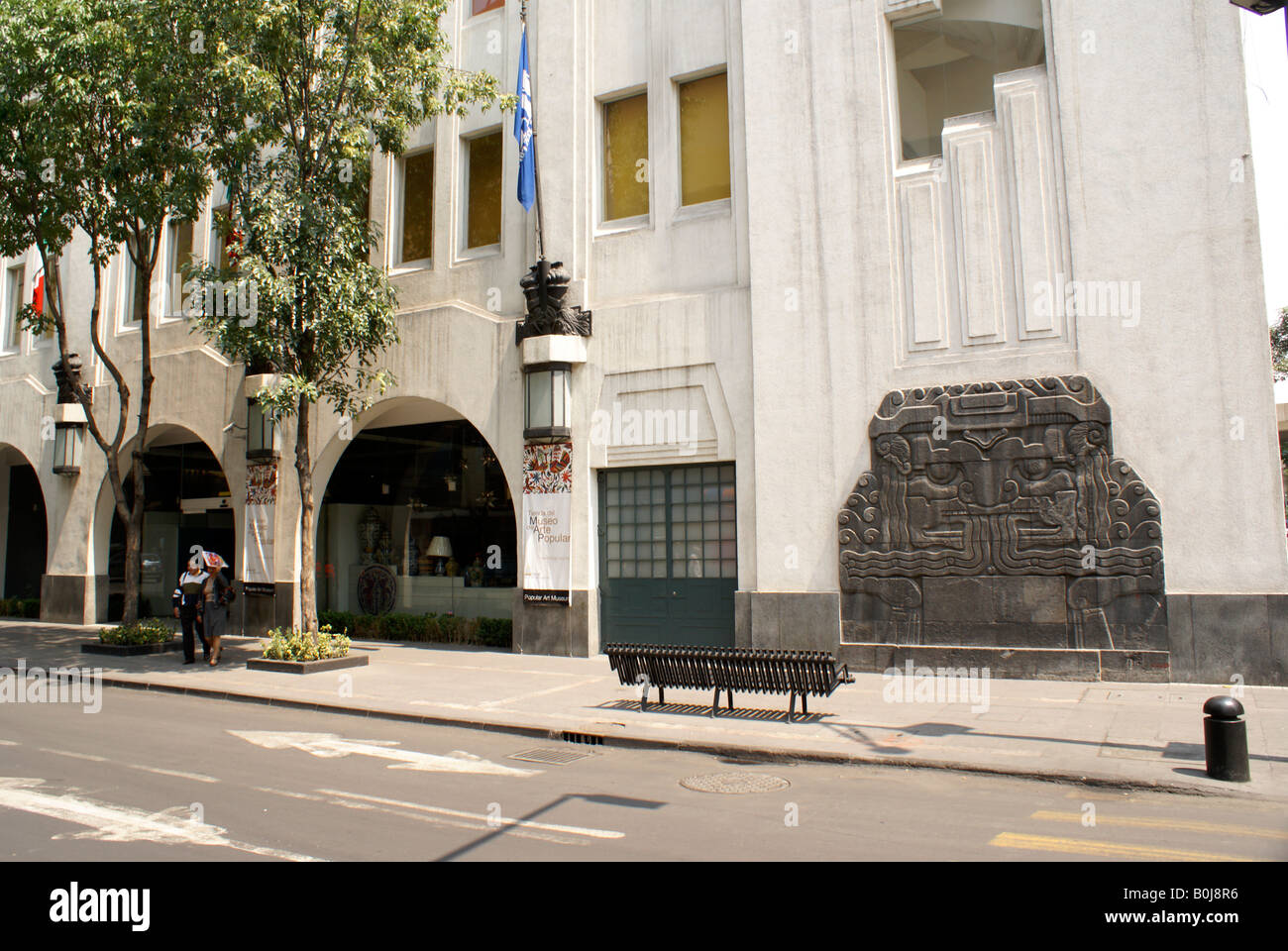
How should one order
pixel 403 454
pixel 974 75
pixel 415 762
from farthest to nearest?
pixel 403 454, pixel 974 75, pixel 415 762

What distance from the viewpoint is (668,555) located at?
15430 millimetres

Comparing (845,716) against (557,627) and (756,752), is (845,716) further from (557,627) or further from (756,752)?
(557,627)

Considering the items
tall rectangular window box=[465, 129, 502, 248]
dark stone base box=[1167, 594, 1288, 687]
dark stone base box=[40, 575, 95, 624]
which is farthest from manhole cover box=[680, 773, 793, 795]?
dark stone base box=[40, 575, 95, 624]

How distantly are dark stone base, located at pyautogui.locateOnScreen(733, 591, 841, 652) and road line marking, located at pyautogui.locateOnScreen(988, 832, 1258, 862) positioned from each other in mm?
7459

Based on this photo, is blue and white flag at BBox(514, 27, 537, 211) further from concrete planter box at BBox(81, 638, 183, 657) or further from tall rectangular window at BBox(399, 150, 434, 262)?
concrete planter box at BBox(81, 638, 183, 657)

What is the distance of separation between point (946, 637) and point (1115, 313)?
15.7ft

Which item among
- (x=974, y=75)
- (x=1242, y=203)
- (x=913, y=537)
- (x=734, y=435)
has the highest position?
(x=974, y=75)

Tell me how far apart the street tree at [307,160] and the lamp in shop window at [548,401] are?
2443mm

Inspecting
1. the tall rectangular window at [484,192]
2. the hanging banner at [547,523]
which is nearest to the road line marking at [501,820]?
the hanging banner at [547,523]

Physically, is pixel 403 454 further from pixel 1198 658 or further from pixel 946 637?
pixel 1198 658

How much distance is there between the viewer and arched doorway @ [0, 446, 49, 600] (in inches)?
1058

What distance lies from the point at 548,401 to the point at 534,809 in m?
9.84

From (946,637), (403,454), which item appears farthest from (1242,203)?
(403,454)

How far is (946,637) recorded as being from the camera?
1276 centimetres
